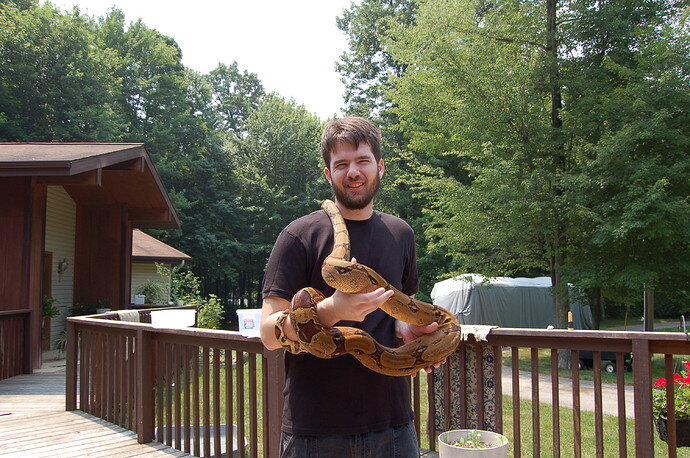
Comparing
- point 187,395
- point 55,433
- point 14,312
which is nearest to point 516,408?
point 187,395

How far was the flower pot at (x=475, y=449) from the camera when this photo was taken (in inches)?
136

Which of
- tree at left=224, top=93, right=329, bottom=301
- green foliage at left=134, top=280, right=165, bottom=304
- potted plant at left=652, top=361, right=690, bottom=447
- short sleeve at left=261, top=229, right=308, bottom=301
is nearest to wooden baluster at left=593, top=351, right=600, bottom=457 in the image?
potted plant at left=652, top=361, right=690, bottom=447

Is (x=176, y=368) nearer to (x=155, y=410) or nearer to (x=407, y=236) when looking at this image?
(x=155, y=410)

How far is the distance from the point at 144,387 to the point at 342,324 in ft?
13.7

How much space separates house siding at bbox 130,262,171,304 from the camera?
20.1 m

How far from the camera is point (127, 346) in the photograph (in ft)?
20.2

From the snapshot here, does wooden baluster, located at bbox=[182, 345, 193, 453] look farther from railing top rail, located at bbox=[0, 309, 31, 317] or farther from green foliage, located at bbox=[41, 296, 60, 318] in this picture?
green foliage, located at bbox=[41, 296, 60, 318]

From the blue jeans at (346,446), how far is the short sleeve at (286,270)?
0.52 metres

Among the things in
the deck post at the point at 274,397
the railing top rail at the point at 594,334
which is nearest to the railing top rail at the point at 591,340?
the railing top rail at the point at 594,334

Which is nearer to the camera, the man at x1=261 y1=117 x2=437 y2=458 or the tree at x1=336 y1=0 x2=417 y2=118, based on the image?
the man at x1=261 y1=117 x2=437 y2=458

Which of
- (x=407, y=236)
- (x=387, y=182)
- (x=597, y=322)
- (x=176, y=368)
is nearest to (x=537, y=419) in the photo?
(x=407, y=236)

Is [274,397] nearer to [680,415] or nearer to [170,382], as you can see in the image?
[170,382]

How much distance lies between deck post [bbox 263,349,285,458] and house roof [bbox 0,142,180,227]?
715cm

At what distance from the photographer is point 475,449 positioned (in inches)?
135
